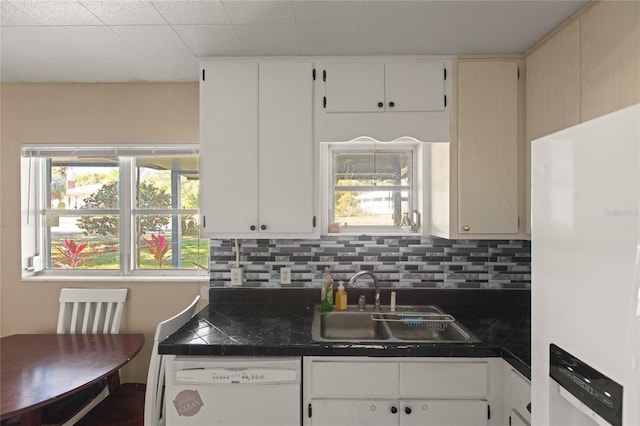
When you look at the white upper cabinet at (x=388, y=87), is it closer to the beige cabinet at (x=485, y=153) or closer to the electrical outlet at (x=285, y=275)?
the beige cabinet at (x=485, y=153)

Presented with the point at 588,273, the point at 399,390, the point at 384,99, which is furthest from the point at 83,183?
the point at 588,273

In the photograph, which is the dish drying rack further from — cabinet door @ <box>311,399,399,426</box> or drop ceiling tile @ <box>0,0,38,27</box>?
drop ceiling tile @ <box>0,0,38,27</box>

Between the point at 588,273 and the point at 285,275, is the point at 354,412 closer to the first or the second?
the point at 285,275

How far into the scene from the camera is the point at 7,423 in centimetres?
155

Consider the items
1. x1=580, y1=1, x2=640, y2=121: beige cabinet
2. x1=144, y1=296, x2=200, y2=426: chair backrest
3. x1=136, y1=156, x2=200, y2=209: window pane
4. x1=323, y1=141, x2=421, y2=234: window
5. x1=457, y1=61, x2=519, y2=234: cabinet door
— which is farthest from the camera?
x1=136, y1=156, x2=200, y2=209: window pane

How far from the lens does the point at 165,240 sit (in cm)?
238

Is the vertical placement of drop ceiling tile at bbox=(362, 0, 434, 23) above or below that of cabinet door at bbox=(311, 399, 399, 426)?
above

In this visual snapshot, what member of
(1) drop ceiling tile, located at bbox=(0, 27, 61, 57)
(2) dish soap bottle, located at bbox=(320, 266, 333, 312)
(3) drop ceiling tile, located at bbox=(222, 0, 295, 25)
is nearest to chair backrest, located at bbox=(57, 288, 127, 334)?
(2) dish soap bottle, located at bbox=(320, 266, 333, 312)

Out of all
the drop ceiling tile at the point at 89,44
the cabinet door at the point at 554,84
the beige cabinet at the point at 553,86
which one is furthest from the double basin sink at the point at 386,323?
the drop ceiling tile at the point at 89,44

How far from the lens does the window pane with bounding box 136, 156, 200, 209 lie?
235 centimetres

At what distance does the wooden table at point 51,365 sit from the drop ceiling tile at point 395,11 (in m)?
2.10

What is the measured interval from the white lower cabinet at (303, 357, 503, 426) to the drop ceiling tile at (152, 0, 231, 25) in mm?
1571

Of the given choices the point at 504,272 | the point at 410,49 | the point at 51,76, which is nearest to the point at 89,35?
the point at 51,76

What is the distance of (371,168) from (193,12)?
1.32m
